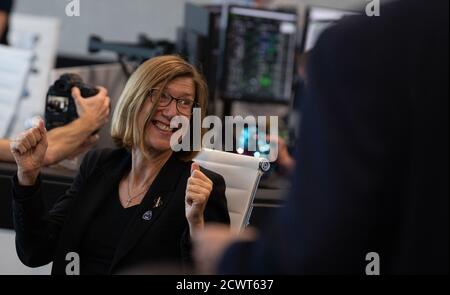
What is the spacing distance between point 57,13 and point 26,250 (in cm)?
634

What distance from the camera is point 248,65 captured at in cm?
464

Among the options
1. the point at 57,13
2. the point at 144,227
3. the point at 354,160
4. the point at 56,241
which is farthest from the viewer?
the point at 57,13

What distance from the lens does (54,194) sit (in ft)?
8.34

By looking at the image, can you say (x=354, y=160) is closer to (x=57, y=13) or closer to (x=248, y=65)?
(x=248, y=65)

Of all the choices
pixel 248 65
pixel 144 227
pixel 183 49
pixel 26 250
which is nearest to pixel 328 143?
pixel 144 227

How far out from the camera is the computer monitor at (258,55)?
4.52 metres

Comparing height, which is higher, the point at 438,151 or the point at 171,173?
the point at 438,151

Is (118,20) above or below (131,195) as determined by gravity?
above

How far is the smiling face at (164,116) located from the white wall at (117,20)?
6116 millimetres

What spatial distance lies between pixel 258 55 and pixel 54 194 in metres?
2.35

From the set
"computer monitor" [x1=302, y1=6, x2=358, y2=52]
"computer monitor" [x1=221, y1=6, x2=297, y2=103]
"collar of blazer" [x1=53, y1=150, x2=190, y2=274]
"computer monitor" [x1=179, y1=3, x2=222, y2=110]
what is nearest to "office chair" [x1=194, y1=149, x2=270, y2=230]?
"collar of blazer" [x1=53, y1=150, x2=190, y2=274]
